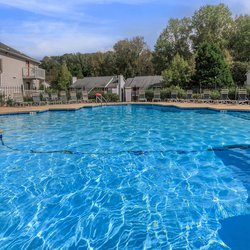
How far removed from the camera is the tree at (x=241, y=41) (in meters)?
33.4

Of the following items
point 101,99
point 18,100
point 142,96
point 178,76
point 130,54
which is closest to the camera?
point 18,100

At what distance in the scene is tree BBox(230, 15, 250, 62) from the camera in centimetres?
3341

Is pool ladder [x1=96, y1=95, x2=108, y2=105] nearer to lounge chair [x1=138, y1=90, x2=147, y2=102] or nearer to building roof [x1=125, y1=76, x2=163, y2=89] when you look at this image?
lounge chair [x1=138, y1=90, x2=147, y2=102]

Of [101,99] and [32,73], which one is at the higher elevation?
[32,73]

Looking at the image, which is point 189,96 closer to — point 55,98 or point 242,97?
point 242,97

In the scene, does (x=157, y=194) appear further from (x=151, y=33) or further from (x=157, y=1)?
(x=151, y=33)

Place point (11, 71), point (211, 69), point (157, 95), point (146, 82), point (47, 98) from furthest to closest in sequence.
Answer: point (146, 82), point (211, 69), point (11, 71), point (157, 95), point (47, 98)

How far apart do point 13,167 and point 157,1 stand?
37.3 ft

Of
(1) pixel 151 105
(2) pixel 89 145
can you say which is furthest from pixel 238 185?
(1) pixel 151 105

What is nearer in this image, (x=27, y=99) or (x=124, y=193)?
(x=124, y=193)

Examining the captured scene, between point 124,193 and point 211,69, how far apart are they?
22.2m

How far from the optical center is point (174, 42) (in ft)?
129

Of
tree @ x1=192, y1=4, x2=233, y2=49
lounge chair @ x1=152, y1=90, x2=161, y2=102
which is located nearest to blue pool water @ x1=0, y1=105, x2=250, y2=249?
lounge chair @ x1=152, y1=90, x2=161, y2=102

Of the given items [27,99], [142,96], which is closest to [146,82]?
[142,96]
